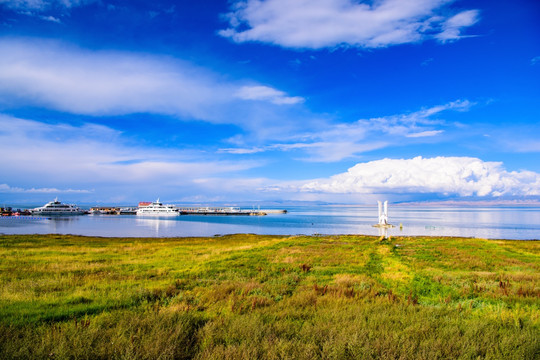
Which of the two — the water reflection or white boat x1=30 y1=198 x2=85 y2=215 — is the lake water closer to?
the water reflection

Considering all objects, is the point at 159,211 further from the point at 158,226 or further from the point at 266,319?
the point at 266,319

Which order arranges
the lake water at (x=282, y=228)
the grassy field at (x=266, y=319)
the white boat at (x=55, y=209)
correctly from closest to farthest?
the grassy field at (x=266, y=319), the lake water at (x=282, y=228), the white boat at (x=55, y=209)

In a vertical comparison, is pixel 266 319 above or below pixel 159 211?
above

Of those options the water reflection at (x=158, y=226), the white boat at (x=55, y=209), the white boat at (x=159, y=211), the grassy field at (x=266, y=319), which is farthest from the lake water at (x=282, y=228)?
the white boat at (x=159, y=211)

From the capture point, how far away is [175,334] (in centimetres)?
593

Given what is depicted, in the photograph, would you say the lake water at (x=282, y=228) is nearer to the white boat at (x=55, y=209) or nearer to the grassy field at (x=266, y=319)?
the white boat at (x=55, y=209)

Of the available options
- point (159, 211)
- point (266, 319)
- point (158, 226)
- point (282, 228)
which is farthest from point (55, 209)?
point (266, 319)

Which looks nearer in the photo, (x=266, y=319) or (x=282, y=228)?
(x=266, y=319)

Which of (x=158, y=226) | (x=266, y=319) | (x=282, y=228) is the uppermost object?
(x=266, y=319)

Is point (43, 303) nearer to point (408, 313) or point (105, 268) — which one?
point (105, 268)

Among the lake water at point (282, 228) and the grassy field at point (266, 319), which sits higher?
the grassy field at point (266, 319)

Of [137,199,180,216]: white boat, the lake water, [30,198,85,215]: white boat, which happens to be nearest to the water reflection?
the lake water

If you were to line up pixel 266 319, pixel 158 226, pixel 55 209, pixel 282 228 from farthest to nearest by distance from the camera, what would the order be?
pixel 55 209 → pixel 158 226 → pixel 282 228 → pixel 266 319

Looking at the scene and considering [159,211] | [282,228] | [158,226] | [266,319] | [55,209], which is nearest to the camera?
[266,319]
